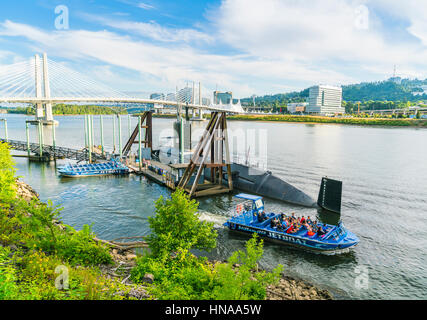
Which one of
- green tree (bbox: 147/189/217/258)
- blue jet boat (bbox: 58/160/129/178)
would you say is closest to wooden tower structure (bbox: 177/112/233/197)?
blue jet boat (bbox: 58/160/129/178)

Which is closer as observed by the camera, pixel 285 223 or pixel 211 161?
pixel 285 223

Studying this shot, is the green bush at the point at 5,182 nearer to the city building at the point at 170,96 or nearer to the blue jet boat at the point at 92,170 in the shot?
the blue jet boat at the point at 92,170

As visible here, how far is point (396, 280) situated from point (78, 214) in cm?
2583

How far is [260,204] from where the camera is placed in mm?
24344

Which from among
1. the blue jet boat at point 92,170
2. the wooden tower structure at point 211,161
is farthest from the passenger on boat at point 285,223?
the blue jet boat at point 92,170

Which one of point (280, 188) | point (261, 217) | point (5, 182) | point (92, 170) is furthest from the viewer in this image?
point (92, 170)

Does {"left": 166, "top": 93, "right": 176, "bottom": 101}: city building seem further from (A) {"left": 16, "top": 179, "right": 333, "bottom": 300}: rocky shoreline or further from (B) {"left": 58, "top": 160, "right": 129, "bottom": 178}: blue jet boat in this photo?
(A) {"left": 16, "top": 179, "right": 333, "bottom": 300}: rocky shoreline

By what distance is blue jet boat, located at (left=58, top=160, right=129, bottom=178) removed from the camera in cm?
4019

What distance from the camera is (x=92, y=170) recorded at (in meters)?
41.6

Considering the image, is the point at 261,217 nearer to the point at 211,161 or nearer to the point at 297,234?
the point at 297,234

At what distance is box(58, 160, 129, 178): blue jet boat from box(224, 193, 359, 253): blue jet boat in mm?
24628

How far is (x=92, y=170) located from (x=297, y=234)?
32.2 meters

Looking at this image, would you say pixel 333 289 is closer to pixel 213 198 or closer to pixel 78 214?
pixel 213 198

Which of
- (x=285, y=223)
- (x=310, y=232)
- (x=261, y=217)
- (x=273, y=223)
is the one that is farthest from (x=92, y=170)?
(x=310, y=232)
